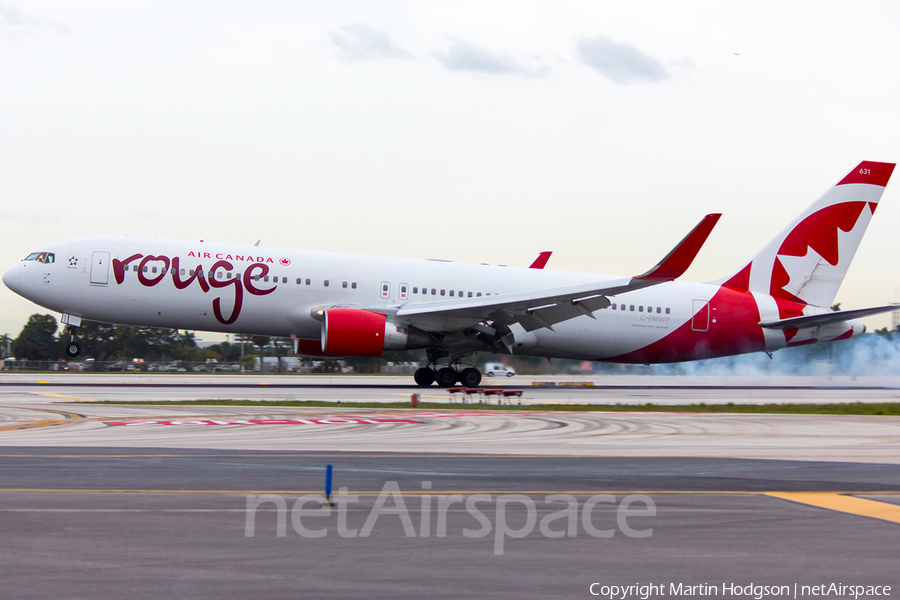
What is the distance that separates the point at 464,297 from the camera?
29.4 m

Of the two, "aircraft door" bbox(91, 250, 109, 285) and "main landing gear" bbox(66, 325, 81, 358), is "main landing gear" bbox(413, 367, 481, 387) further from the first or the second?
"main landing gear" bbox(66, 325, 81, 358)

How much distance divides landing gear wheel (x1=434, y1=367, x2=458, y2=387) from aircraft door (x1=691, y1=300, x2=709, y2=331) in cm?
956

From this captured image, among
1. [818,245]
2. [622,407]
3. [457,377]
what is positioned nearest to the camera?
[622,407]

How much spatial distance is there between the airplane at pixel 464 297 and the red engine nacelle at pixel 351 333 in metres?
0.05

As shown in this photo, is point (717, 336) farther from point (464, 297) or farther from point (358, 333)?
point (358, 333)

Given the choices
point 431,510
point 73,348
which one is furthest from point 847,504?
point 73,348

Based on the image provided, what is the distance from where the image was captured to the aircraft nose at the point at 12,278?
2723 centimetres

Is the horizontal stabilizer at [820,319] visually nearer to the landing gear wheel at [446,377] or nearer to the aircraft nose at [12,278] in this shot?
the landing gear wheel at [446,377]

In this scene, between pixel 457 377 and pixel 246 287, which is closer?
pixel 246 287

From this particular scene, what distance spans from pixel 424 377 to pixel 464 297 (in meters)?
3.17

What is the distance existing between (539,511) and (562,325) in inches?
886

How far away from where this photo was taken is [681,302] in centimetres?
3122

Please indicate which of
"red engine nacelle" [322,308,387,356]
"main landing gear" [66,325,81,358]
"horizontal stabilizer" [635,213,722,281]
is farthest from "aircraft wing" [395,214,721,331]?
"main landing gear" [66,325,81,358]

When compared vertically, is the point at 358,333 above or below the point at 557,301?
below
